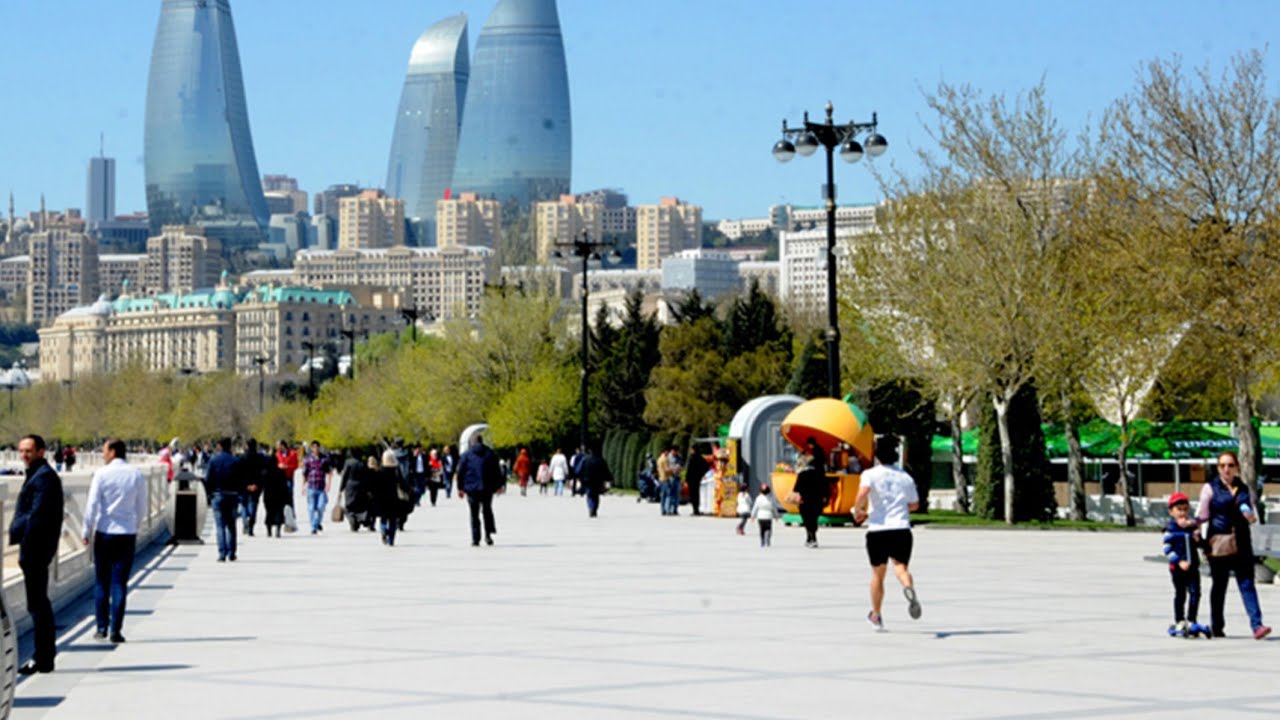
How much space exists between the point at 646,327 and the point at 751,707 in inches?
2511

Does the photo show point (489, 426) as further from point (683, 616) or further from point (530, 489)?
point (683, 616)

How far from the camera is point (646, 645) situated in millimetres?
15266

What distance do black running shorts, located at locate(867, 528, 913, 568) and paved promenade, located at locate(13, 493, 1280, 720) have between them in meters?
0.60

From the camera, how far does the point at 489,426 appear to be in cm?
7275

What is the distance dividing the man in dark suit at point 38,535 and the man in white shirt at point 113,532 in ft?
4.37

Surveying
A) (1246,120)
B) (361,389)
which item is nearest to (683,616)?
(1246,120)

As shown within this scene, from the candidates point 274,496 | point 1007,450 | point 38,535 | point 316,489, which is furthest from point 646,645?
point 1007,450

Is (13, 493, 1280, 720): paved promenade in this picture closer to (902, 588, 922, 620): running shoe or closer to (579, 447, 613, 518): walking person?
(902, 588, 922, 620): running shoe

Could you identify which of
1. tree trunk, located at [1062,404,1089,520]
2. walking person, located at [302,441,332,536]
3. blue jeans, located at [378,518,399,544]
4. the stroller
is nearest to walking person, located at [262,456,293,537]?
walking person, located at [302,441,332,536]

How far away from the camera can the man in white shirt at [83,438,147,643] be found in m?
15.9

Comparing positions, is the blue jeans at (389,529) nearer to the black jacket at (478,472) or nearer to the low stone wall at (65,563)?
the black jacket at (478,472)

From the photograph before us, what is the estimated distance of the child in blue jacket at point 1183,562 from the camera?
15836 millimetres

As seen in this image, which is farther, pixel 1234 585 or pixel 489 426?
pixel 489 426

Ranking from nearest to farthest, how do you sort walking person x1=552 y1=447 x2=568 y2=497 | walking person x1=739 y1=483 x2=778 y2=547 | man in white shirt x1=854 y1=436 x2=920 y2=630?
man in white shirt x1=854 y1=436 x2=920 y2=630 → walking person x1=739 y1=483 x2=778 y2=547 → walking person x1=552 y1=447 x2=568 y2=497
